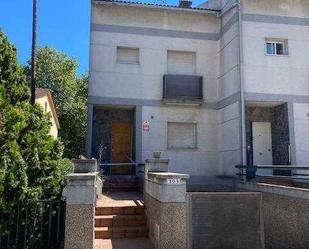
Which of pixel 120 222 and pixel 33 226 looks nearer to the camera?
pixel 33 226

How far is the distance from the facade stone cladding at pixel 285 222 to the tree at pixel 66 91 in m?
20.3

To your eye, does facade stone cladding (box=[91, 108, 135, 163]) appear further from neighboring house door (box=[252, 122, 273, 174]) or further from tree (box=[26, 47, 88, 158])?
tree (box=[26, 47, 88, 158])

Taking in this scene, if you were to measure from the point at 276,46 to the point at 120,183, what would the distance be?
814 centimetres

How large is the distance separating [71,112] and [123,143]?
14.5 m

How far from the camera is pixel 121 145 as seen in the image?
14.9 meters

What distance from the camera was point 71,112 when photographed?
92.5ft

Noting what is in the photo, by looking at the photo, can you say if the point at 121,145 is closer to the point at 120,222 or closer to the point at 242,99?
the point at 242,99

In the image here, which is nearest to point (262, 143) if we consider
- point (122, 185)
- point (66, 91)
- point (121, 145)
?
point (121, 145)

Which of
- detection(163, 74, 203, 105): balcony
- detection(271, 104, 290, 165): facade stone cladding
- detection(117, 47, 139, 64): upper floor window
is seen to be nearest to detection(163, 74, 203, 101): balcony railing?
detection(163, 74, 203, 105): balcony

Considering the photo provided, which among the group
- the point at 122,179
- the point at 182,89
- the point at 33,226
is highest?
the point at 182,89

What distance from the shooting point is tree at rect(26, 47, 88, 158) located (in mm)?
27469

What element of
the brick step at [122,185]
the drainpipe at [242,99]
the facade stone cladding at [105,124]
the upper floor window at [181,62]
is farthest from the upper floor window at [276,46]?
the brick step at [122,185]

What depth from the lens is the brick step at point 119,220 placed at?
27.1 feet

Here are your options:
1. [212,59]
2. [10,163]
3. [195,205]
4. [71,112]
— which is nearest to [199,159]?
[212,59]
